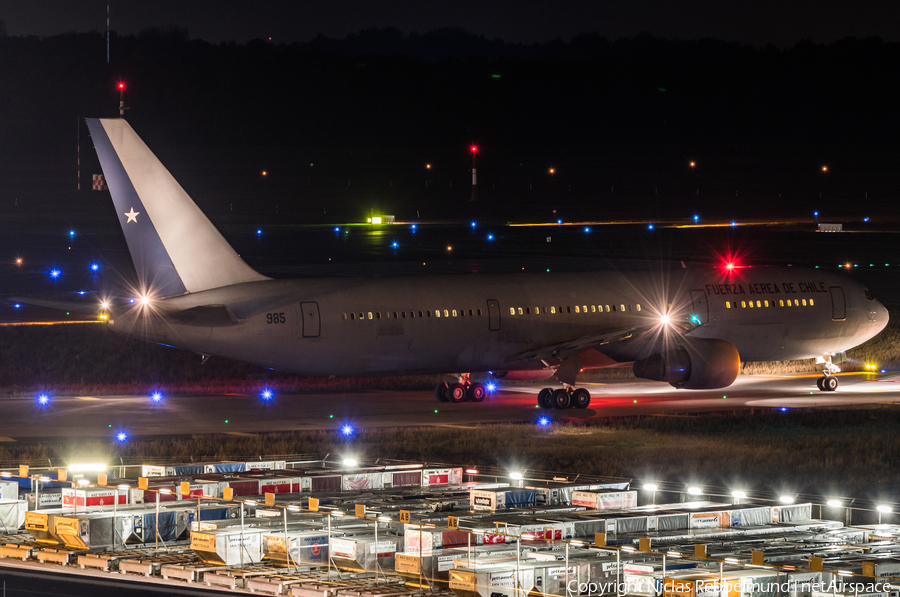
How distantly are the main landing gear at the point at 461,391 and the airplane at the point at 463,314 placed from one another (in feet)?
0.17

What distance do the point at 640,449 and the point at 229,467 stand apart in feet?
38.3

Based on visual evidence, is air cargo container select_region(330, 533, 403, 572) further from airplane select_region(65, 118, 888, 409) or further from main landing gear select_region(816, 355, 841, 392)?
main landing gear select_region(816, 355, 841, 392)

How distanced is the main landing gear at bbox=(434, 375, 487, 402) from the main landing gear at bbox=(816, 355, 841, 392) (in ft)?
43.6

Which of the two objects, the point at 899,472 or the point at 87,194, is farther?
the point at 87,194

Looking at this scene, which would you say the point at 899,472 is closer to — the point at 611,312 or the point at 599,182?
the point at 611,312

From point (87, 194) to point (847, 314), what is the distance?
12275cm

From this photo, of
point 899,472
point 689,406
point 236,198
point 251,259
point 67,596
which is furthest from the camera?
point 236,198

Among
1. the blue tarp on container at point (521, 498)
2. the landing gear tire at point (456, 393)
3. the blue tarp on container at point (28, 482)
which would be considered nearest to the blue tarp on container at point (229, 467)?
the blue tarp on container at point (28, 482)

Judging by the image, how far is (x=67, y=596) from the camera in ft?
75.0

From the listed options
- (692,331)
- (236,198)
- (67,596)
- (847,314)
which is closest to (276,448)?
(67,596)

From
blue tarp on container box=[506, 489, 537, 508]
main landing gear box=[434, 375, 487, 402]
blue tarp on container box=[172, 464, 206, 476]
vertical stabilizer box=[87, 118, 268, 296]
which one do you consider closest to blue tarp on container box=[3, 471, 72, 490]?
blue tarp on container box=[172, 464, 206, 476]

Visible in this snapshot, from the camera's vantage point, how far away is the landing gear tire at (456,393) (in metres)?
47.6

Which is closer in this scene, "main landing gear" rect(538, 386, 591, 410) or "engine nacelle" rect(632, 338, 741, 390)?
"main landing gear" rect(538, 386, 591, 410)

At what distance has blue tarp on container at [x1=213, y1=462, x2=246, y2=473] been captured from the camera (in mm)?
33156
